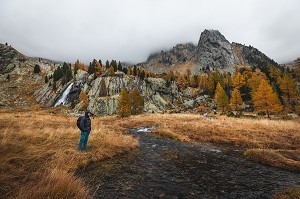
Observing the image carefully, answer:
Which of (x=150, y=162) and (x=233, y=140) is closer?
(x=150, y=162)

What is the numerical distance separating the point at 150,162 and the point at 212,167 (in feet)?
12.4

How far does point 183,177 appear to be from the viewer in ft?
30.8

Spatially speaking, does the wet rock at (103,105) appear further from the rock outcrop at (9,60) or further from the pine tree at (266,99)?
the rock outcrop at (9,60)

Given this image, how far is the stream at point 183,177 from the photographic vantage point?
7598mm

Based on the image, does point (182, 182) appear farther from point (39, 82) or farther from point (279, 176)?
point (39, 82)

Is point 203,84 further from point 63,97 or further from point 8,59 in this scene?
point 8,59

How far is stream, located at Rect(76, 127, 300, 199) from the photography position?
7598 millimetres

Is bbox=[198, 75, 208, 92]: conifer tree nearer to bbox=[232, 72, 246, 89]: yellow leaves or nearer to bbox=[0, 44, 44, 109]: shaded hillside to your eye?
bbox=[232, 72, 246, 89]: yellow leaves

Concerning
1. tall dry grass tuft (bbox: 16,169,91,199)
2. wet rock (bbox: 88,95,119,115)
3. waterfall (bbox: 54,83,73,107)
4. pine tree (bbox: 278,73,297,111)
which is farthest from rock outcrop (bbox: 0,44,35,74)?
pine tree (bbox: 278,73,297,111)

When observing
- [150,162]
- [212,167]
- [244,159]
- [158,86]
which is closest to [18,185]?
[150,162]

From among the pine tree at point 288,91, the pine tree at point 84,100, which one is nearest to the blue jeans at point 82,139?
the pine tree at point 84,100

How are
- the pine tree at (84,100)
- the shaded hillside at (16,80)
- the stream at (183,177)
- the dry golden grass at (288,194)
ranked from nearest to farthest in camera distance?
the dry golden grass at (288,194) → the stream at (183,177) → the pine tree at (84,100) → the shaded hillside at (16,80)

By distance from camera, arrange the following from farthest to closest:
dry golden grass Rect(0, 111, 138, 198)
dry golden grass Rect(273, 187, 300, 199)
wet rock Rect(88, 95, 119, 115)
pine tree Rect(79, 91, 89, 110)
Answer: pine tree Rect(79, 91, 89, 110), wet rock Rect(88, 95, 119, 115), dry golden grass Rect(273, 187, 300, 199), dry golden grass Rect(0, 111, 138, 198)

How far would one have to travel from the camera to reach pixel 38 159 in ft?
32.1
